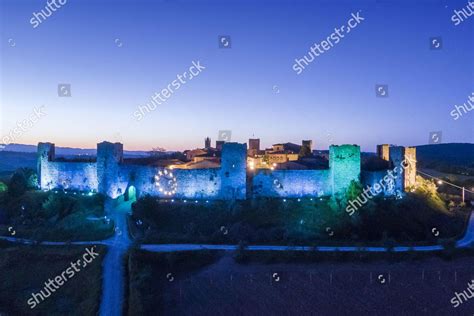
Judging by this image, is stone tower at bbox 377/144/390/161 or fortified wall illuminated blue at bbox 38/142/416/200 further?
stone tower at bbox 377/144/390/161

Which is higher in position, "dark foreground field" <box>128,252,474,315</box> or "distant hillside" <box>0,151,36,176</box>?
"distant hillside" <box>0,151,36,176</box>

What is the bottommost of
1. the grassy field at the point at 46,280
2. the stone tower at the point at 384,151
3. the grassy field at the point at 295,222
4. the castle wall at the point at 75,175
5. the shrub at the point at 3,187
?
the grassy field at the point at 46,280

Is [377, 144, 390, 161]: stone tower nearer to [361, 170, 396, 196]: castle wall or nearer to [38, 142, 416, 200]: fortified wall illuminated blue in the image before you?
[38, 142, 416, 200]: fortified wall illuminated blue

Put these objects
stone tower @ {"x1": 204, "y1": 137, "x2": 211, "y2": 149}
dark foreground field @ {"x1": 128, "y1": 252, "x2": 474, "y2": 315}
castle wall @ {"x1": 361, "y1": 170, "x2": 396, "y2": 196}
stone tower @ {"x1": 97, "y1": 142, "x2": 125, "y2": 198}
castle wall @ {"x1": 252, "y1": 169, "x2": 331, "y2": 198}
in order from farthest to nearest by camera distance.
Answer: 1. stone tower @ {"x1": 204, "y1": 137, "x2": 211, "y2": 149}
2. stone tower @ {"x1": 97, "y1": 142, "x2": 125, "y2": 198}
3. castle wall @ {"x1": 252, "y1": 169, "x2": 331, "y2": 198}
4. castle wall @ {"x1": 361, "y1": 170, "x2": 396, "y2": 196}
5. dark foreground field @ {"x1": 128, "y1": 252, "x2": 474, "y2": 315}

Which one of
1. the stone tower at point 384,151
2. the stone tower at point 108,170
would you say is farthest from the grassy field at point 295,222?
the stone tower at point 384,151

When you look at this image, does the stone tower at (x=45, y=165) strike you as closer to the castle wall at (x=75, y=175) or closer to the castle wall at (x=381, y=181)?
the castle wall at (x=75, y=175)

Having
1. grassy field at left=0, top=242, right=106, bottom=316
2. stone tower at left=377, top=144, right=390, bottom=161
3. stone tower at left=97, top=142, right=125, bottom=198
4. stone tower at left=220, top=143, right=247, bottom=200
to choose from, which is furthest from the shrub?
stone tower at left=377, top=144, right=390, bottom=161

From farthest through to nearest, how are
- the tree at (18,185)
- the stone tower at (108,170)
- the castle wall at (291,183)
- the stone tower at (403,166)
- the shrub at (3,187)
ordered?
1. the shrub at (3,187)
2. the tree at (18,185)
3. the stone tower at (108,170)
4. the stone tower at (403,166)
5. the castle wall at (291,183)
